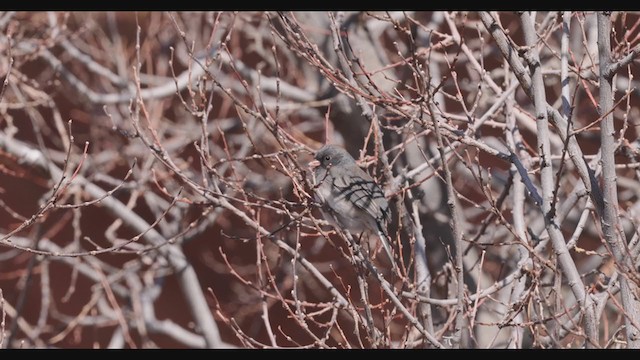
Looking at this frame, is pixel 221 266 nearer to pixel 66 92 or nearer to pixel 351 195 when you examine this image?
pixel 66 92

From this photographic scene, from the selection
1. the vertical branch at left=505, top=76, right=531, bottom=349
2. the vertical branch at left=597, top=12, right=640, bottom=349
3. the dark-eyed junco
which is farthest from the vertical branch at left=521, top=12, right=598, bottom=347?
the dark-eyed junco

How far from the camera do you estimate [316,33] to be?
530 cm

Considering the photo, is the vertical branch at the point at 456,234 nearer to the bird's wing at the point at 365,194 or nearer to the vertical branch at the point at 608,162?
the vertical branch at the point at 608,162

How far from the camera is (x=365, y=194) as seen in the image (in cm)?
390

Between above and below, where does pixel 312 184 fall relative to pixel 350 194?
below

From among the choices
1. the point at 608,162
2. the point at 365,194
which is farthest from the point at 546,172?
the point at 365,194

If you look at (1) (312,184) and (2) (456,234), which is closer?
(2) (456,234)

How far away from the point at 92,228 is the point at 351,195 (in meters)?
3.42

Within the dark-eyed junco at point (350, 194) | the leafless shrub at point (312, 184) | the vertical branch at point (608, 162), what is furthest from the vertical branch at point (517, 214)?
the dark-eyed junco at point (350, 194)

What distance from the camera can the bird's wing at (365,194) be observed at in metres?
3.87

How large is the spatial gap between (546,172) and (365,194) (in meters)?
1.11

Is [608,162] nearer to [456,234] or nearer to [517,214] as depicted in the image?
[456,234]
